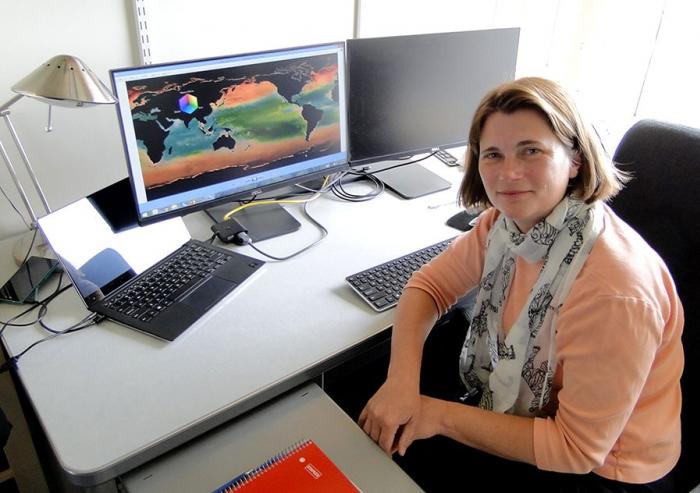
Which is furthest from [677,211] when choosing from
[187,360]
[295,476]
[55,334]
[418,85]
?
[55,334]

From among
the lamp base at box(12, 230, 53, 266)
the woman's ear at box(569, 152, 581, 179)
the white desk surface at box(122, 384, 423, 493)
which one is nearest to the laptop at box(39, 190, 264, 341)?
the lamp base at box(12, 230, 53, 266)

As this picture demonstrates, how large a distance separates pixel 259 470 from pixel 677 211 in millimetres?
920

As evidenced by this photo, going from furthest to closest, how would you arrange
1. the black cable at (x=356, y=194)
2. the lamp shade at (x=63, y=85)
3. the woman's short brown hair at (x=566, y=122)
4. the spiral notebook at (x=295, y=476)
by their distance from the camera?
the black cable at (x=356, y=194)
the lamp shade at (x=63, y=85)
the woman's short brown hair at (x=566, y=122)
the spiral notebook at (x=295, y=476)

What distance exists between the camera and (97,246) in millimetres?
1163

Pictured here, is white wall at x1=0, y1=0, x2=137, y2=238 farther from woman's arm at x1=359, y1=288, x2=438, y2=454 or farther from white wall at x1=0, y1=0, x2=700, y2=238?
woman's arm at x1=359, y1=288, x2=438, y2=454

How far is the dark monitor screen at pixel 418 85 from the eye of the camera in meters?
1.46

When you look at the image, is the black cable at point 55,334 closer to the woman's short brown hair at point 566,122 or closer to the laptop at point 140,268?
the laptop at point 140,268

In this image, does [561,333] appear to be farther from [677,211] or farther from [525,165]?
[677,211]

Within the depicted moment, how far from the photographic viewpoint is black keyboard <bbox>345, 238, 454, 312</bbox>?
114cm

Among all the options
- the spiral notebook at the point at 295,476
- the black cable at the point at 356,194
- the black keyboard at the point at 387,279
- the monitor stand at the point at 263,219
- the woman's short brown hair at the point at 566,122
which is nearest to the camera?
the spiral notebook at the point at 295,476

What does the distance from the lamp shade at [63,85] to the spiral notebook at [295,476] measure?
73cm

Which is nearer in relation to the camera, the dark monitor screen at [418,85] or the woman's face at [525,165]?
the woman's face at [525,165]

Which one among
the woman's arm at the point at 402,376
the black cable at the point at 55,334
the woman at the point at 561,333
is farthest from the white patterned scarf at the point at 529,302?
the black cable at the point at 55,334

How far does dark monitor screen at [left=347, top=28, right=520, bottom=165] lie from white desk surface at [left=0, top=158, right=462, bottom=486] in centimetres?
39
